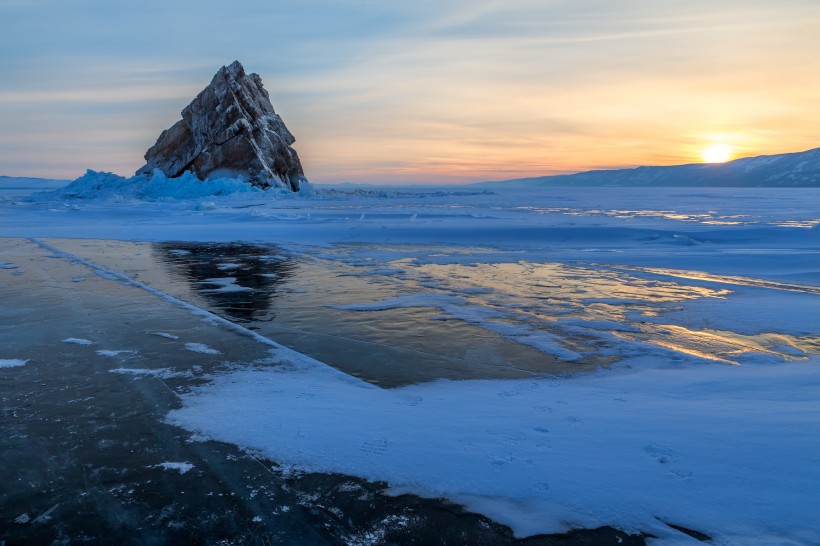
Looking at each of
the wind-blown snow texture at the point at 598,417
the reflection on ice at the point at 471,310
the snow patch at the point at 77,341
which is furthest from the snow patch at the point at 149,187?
the wind-blown snow texture at the point at 598,417

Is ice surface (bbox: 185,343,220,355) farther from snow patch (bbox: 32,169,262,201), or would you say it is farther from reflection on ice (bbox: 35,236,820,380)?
snow patch (bbox: 32,169,262,201)

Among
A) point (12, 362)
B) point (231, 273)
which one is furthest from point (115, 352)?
point (231, 273)

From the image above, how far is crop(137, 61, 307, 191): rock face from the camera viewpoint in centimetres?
4347

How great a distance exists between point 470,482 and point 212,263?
9845 millimetres

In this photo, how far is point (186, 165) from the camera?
154 ft

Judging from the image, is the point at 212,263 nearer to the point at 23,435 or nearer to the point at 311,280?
the point at 311,280

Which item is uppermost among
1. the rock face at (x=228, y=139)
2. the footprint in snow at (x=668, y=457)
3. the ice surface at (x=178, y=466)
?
the rock face at (x=228, y=139)

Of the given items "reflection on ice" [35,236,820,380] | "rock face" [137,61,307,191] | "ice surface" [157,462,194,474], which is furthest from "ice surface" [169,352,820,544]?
"rock face" [137,61,307,191]

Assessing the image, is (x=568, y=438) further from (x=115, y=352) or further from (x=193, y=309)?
(x=193, y=309)

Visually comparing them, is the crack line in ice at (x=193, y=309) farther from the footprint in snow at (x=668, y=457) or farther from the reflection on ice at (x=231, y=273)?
the footprint in snow at (x=668, y=457)

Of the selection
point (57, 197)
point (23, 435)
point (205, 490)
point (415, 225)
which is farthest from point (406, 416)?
point (57, 197)

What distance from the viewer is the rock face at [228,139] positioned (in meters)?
43.5

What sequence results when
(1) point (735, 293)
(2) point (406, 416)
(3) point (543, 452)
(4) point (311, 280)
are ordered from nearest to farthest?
(3) point (543, 452), (2) point (406, 416), (1) point (735, 293), (4) point (311, 280)

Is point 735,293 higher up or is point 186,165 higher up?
point 186,165
